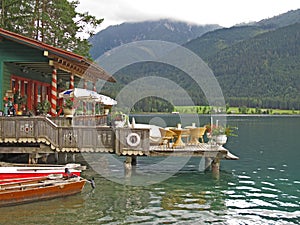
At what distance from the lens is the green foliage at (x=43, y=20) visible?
34.4 metres

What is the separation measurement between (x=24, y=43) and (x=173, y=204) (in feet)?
34.6

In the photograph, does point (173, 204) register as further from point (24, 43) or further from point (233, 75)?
point (233, 75)

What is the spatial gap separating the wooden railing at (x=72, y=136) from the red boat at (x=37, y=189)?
2.65 meters

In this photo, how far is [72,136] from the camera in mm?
17688

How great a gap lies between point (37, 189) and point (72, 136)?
155 inches

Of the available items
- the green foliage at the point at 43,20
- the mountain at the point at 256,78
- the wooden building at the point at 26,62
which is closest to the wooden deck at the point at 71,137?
the wooden building at the point at 26,62

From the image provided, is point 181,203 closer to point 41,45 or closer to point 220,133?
point 220,133

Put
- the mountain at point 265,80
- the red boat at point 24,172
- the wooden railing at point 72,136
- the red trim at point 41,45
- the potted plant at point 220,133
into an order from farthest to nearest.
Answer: the mountain at point 265,80 → the potted plant at point 220,133 → the red trim at point 41,45 → the wooden railing at point 72,136 → the red boat at point 24,172

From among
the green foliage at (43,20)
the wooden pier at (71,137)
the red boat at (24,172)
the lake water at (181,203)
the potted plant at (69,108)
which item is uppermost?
the green foliage at (43,20)

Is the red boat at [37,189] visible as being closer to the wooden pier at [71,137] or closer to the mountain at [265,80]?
the wooden pier at [71,137]

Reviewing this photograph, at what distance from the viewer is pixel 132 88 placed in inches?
3757

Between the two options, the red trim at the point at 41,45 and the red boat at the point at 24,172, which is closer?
the red boat at the point at 24,172

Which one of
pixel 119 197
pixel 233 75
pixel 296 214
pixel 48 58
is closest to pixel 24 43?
pixel 48 58

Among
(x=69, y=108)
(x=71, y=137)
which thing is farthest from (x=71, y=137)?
(x=69, y=108)
